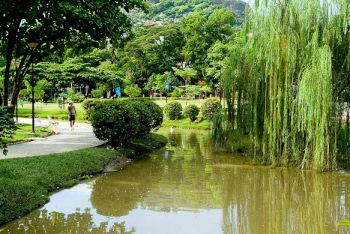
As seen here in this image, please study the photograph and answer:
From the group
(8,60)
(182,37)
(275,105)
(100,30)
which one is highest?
(182,37)

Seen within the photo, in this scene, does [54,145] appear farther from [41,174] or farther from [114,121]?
[41,174]

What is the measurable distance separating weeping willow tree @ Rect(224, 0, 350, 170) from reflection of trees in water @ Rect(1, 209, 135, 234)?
26.0ft

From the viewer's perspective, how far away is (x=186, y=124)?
118 ft

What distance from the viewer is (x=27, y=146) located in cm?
1778

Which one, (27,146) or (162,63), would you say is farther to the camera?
(162,63)

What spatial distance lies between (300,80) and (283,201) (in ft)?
16.6

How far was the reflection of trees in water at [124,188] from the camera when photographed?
10703mm

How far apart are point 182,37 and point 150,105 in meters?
45.5

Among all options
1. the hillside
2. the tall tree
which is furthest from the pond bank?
the hillside

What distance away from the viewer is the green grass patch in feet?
114

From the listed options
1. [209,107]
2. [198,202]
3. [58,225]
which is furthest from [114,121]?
[209,107]

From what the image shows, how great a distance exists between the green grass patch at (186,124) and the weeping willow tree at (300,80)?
1783 centimetres

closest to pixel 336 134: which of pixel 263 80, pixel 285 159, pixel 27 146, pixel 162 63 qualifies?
pixel 285 159

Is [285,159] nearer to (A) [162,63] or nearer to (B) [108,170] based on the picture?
(B) [108,170]
